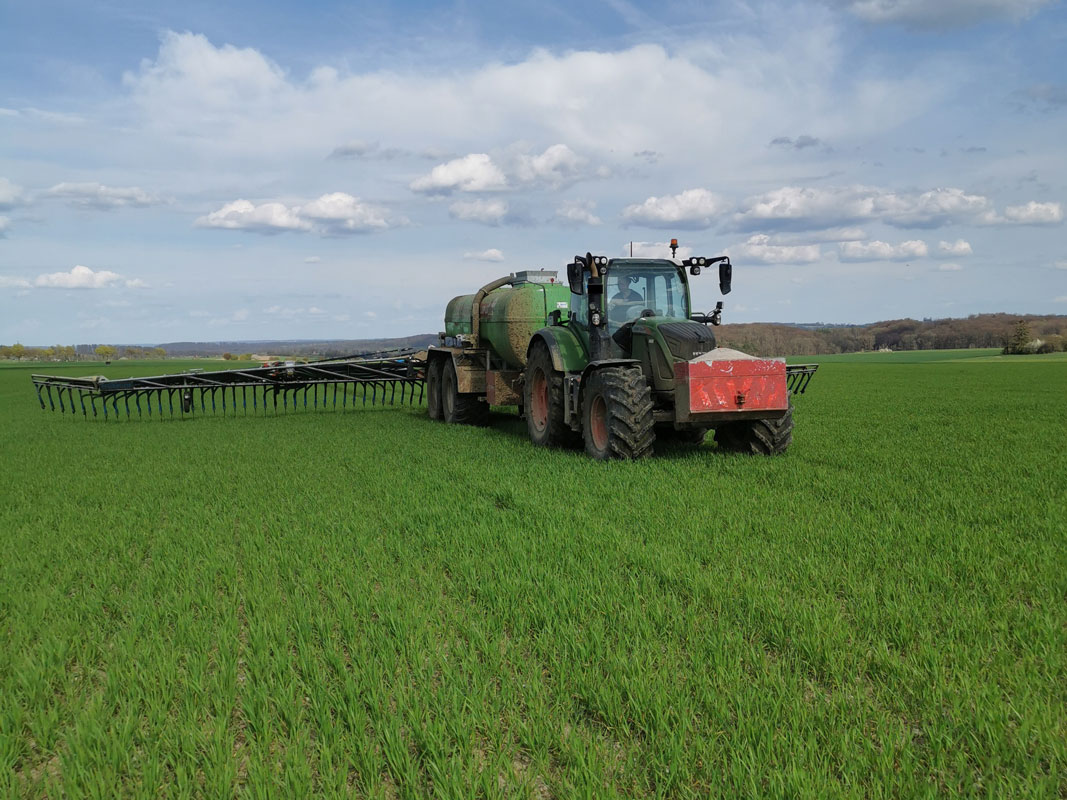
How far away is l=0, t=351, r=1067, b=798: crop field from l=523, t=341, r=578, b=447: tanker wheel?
208 centimetres

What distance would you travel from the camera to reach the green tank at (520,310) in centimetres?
1294

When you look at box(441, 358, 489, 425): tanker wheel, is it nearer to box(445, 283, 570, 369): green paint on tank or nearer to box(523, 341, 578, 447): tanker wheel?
box(445, 283, 570, 369): green paint on tank

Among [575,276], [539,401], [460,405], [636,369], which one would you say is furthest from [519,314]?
[636,369]

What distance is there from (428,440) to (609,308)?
12.6ft

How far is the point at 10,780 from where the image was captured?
319 cm

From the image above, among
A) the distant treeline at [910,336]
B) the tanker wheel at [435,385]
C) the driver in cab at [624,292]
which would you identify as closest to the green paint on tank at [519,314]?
the driver in cab at [624,292]

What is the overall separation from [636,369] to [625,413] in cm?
53

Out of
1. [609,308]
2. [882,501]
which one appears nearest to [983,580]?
[882,501]

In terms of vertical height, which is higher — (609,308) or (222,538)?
(609,308)

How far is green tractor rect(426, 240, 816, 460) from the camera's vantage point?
364 inches

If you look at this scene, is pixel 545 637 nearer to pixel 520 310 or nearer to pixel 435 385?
pixel 520 310

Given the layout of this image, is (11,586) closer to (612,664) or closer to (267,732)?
(267,732)

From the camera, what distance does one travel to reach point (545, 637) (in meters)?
4.26

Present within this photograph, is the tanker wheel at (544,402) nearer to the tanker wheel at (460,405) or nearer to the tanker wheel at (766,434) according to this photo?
the tanker wheel at (766,434)
